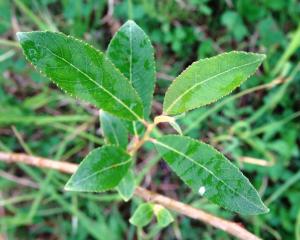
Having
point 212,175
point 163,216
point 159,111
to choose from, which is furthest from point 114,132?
point 159,111

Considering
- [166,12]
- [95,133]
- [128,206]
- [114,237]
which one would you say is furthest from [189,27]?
[114,237]

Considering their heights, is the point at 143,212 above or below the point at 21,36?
below

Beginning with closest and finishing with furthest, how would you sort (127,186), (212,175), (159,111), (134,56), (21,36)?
1. (21,36)
2. (212,175)
3. (134,56)
4. (127,186)
5. (159,111)

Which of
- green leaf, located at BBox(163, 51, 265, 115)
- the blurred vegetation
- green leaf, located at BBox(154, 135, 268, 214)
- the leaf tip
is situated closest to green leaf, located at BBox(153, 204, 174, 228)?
green leaf, located at BBox(154, 135, 268, 214)

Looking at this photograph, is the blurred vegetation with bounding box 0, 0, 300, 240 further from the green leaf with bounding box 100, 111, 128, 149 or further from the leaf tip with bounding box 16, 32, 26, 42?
the leaf tip with bounding box 16, 32, 26, 42

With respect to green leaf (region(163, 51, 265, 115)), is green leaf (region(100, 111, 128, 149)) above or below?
below

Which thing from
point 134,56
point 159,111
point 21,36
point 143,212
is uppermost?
point 21,36

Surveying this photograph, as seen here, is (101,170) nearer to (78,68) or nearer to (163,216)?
(163,216)
